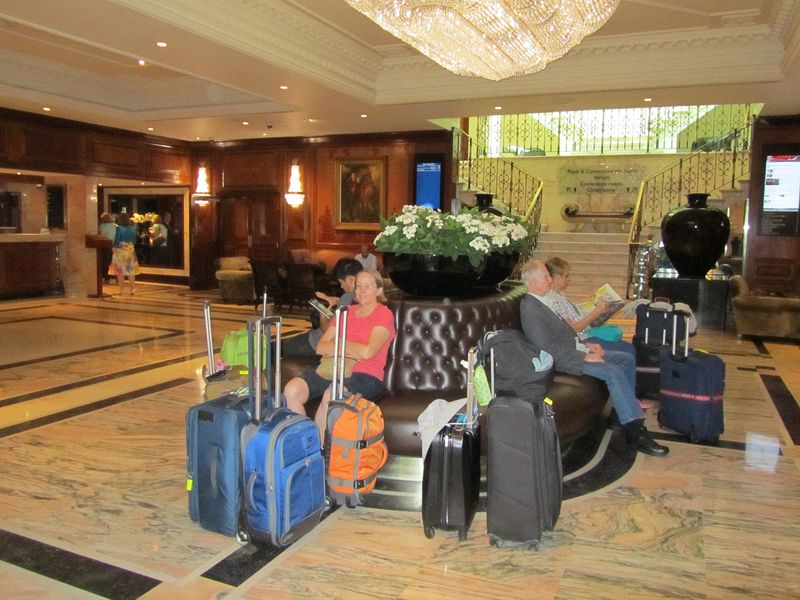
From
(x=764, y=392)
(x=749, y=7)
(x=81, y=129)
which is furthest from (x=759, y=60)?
(x=81, y=129)

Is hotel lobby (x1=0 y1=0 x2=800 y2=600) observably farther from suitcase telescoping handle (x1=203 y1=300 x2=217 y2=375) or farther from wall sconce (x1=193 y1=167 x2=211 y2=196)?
suitcase telescoping handle (x1=203 y1=300 x2=217 y2=375)

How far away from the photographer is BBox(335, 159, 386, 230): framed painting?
13.0 meters

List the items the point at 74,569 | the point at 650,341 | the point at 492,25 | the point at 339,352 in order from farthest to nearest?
the point at 650,341, the point at 492,25, the point at 339,352, the point at 74,569

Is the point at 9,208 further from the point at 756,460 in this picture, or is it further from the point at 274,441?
the point at 756,460

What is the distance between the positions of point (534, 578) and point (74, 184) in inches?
491

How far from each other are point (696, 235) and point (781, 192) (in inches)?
90.9

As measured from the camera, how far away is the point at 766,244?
10.5 metres

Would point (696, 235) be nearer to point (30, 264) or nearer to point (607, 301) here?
point (607, 301)

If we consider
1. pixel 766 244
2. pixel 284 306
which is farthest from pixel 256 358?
pixel 766 244

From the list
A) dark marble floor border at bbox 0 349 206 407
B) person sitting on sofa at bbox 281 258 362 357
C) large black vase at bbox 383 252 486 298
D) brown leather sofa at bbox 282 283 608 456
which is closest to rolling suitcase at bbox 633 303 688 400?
brown leather sofa at bbox 282 283 608 456

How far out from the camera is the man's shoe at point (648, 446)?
4.20 metres

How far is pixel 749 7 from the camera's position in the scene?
6.90 metres

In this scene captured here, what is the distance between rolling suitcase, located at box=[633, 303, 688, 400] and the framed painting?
799cm

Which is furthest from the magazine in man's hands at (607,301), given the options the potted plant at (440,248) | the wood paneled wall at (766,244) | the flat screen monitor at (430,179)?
the flat screen monitor at (430,179)
